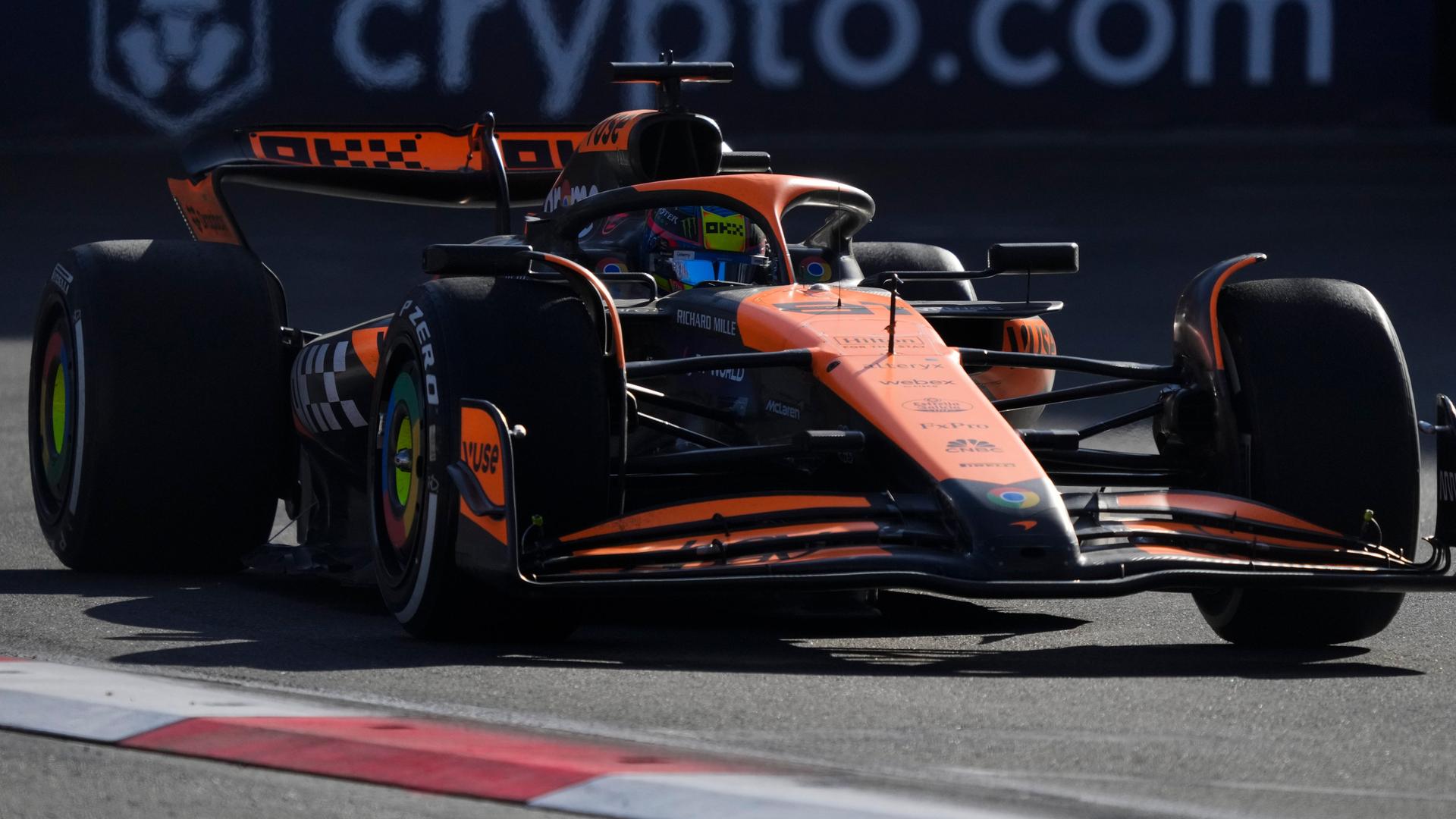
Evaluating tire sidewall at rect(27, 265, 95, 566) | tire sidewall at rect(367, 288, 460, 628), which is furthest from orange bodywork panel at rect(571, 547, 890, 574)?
tire sidewall at rect(27, 265, 95, 566)

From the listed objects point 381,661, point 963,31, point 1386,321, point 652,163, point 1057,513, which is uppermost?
point 963,31

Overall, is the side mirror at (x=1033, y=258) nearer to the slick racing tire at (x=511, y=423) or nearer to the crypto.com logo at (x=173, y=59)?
the slick racing tire at (x=511, y=423)

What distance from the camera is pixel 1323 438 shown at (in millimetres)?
5762

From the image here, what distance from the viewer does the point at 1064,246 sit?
698 centimetres

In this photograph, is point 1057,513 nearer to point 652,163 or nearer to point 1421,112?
point 652,163

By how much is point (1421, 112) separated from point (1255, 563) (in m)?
13.0

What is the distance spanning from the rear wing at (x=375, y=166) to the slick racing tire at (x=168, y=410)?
3.30ft

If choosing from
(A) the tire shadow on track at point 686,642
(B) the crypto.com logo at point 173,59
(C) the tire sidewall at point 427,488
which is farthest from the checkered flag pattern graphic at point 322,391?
(B) the crypto.com logo at point 173,59

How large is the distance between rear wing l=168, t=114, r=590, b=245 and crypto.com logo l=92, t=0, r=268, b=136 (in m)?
7.83

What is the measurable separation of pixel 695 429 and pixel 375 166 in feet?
8.90

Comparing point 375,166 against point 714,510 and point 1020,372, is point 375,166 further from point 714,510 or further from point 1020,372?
point 714,510

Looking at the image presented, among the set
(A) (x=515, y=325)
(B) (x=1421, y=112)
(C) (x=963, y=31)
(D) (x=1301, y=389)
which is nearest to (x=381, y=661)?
(A) (x=515, y=325)

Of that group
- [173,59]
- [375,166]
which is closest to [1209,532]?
[375,166]

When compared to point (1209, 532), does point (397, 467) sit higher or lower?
higher
